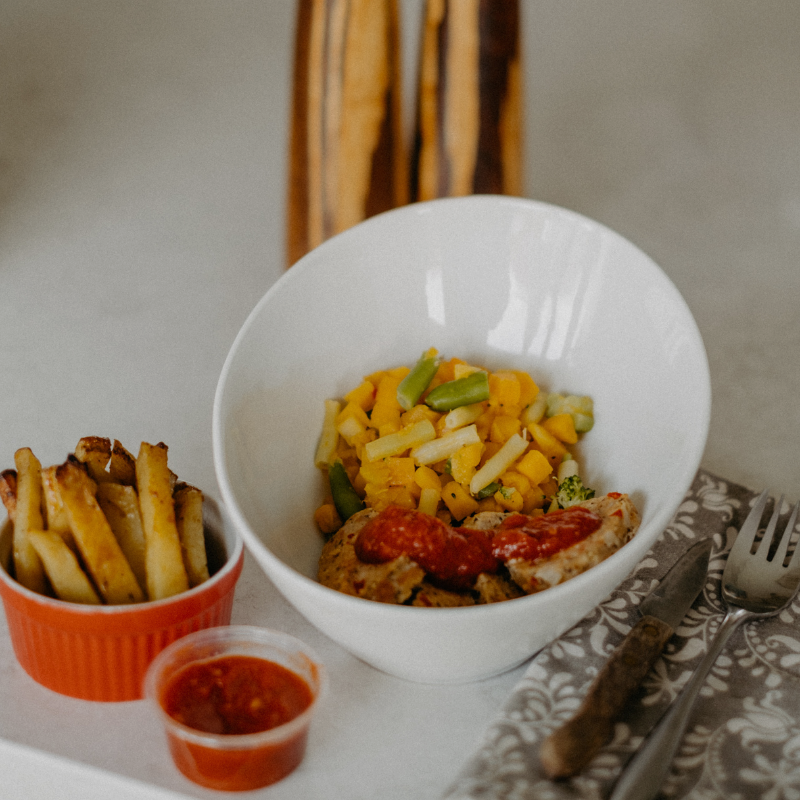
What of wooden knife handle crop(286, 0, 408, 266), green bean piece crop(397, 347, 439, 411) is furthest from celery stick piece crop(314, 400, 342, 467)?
wooden knife handle crop(286, 0, 408, 266)

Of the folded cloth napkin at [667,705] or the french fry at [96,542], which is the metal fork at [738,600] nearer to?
the folded cloth napkin at [667,705]

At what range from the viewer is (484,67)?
2326 mm

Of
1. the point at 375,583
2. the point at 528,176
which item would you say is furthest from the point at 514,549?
the point at 528,176

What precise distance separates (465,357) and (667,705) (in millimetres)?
866

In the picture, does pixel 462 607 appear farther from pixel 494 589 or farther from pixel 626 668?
pixel 626 668

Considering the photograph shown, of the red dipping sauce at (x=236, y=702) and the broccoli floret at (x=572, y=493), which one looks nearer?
the red dipping sauce at (x=236, y=702)

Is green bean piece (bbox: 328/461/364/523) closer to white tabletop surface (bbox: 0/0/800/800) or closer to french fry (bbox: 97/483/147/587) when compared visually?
white tabletop surface (bbox: 0/0/800/800)

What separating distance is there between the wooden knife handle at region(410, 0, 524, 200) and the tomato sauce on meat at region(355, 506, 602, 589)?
123cm

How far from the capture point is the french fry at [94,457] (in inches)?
56.8

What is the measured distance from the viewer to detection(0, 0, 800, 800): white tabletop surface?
1376 mm

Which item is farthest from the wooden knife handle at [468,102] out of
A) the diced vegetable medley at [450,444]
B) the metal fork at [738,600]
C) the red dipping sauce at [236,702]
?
the red dipping sauce at [236,702]

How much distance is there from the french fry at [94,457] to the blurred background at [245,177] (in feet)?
1.73

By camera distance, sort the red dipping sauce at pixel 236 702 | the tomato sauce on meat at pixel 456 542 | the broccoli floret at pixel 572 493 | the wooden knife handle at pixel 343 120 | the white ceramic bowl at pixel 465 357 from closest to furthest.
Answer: the red dipping sauce at pixel 236 702
the white ceramic bowl at pixel 465 357
the tomato sauce on meat at pixel 456 542
the broccoli floret at pixel 572 493
the wooden knife handle at pixel 343 120

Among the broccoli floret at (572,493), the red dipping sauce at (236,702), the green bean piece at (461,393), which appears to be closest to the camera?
the red dipping sauce at (236,702)
